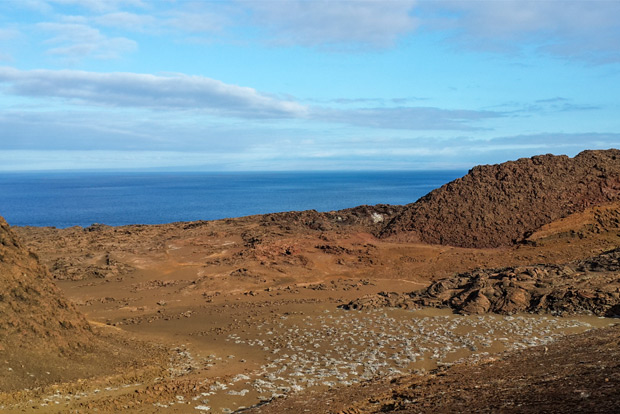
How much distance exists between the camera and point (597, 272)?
1789 cm

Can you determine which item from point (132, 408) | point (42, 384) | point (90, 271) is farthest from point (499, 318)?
point (90, 271)

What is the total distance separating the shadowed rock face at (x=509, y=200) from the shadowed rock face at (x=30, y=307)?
62.0 feet

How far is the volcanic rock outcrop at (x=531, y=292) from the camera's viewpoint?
52.6 feet

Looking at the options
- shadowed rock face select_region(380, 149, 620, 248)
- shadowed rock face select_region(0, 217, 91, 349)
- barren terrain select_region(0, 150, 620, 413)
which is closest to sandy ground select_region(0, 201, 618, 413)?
barren terrain select_region(0, 150, 620, 413)

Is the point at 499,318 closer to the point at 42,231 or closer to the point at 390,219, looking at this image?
the point at 390,219

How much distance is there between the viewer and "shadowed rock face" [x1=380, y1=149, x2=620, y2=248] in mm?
26375

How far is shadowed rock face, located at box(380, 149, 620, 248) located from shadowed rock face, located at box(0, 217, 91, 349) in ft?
62.0

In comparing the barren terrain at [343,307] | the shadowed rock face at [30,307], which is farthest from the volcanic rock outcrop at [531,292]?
the shadowed rock face at [30,307]

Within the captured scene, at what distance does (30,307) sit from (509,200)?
23784 mm

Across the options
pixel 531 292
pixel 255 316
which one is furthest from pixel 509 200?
pixel 255 316

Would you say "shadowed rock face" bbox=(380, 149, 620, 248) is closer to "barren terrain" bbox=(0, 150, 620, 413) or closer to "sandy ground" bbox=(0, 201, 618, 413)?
"barren terrain" bbox=(0, 150, 620, 413)

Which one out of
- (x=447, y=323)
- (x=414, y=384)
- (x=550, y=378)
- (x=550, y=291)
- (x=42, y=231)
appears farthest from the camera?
(x=42, y=231)

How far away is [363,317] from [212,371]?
6156mm

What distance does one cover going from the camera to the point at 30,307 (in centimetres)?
1084
